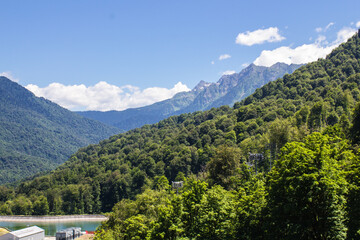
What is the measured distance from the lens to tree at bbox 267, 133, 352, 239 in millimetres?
22188

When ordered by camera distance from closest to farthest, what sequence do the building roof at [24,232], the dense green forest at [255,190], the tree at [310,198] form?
the tree at [310,198] → the dense green forest at [255,190] → the building roof at [24,232]

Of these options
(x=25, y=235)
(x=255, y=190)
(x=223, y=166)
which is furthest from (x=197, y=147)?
(x=255, y=190)

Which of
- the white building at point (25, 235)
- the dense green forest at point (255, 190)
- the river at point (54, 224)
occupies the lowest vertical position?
the river at point (54, 224)

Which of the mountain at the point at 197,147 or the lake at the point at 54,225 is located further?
the mountain at the point at 197,147

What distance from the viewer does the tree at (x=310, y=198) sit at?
22.2 metres

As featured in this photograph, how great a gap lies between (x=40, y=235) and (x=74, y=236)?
805 cm

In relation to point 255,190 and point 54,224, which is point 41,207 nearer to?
point 54,224

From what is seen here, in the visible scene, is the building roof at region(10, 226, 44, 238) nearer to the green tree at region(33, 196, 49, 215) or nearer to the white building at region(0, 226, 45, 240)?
the white building at region(0, 226, 45, 240)

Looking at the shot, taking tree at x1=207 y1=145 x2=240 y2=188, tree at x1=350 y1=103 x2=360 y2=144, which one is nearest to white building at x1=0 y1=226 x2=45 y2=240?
tree at x1=207 y1=145 x2=240 y2=188

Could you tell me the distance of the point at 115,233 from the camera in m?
43.7

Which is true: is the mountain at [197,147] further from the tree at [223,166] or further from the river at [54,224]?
the tree at [223,166]

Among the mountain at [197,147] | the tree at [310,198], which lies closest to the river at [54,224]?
the mountain at [197,147]

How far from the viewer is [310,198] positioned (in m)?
21.8

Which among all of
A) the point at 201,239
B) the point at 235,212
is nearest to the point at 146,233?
the point at 201,239
